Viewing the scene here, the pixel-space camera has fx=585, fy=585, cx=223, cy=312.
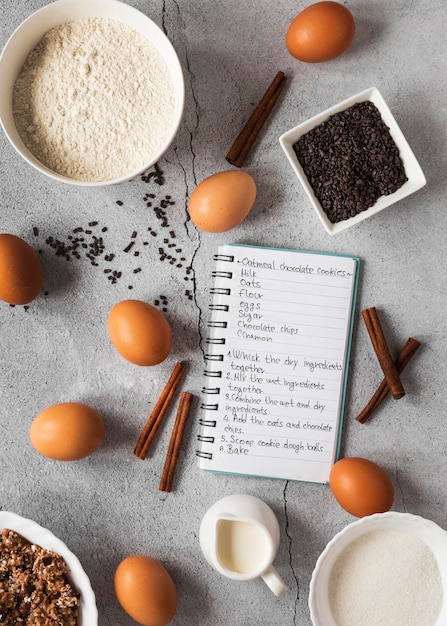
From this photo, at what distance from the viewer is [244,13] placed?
1.06 meters

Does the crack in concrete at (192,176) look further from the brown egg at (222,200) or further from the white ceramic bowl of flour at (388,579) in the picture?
the white ceramic bowl of flour at (388,579)

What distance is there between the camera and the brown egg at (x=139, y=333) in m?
0.95

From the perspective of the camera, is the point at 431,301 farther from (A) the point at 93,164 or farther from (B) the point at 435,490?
(A) the point at 93,164

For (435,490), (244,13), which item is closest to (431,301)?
(435,490)

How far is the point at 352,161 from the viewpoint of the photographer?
0.99m

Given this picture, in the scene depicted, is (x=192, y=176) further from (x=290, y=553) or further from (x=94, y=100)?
(x=290, y=553)

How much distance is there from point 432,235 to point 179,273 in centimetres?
47

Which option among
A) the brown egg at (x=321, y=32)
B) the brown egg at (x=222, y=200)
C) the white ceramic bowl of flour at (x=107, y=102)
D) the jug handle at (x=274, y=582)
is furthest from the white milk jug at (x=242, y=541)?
the brown egg at (x=321, y=32)

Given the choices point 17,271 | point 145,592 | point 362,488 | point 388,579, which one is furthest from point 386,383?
point 17,271

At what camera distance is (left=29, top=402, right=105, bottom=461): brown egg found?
3.17ft

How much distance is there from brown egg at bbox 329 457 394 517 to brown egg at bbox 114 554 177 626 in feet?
1.08

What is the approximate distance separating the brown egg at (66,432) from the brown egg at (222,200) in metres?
0.38

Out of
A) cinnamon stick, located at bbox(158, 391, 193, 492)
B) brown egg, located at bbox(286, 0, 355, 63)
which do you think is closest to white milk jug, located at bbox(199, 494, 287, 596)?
cinnamon stick, located at bbox(158, 391, 193, 492)

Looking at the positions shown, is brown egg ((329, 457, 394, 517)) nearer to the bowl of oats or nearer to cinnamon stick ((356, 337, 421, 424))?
cinnamon stick ((356, 337, 421, 424))
